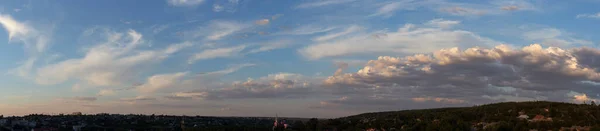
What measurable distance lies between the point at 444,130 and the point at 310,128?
93.0 feet

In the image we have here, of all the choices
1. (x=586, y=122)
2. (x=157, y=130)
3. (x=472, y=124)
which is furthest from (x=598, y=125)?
(x=157, y=130)

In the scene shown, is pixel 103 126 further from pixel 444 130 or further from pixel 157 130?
pixel 444 130

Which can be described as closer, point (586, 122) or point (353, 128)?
point (586, 122)

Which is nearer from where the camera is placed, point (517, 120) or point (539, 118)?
point (517, 120)

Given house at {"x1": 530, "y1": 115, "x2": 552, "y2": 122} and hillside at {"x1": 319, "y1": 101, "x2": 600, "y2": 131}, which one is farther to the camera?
house at {"x1": 530, "y1": 115, "x2": 552, "y2": 122}

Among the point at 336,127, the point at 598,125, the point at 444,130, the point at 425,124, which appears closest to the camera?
the point at 598,125

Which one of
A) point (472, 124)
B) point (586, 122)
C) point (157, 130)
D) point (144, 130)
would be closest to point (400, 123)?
point (472, 124)

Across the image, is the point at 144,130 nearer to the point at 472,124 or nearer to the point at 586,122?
the point at 472,124

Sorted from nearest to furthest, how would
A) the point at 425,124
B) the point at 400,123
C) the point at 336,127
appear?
the point at 425,124, the point at 400,123, the point at 336,127

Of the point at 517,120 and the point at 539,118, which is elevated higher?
the point at 539,118

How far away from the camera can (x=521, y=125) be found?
42250 mm

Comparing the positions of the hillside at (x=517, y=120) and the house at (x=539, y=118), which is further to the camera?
the house at (x=539, y=118)

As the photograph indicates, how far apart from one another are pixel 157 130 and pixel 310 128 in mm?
96894

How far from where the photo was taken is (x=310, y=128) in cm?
6919
